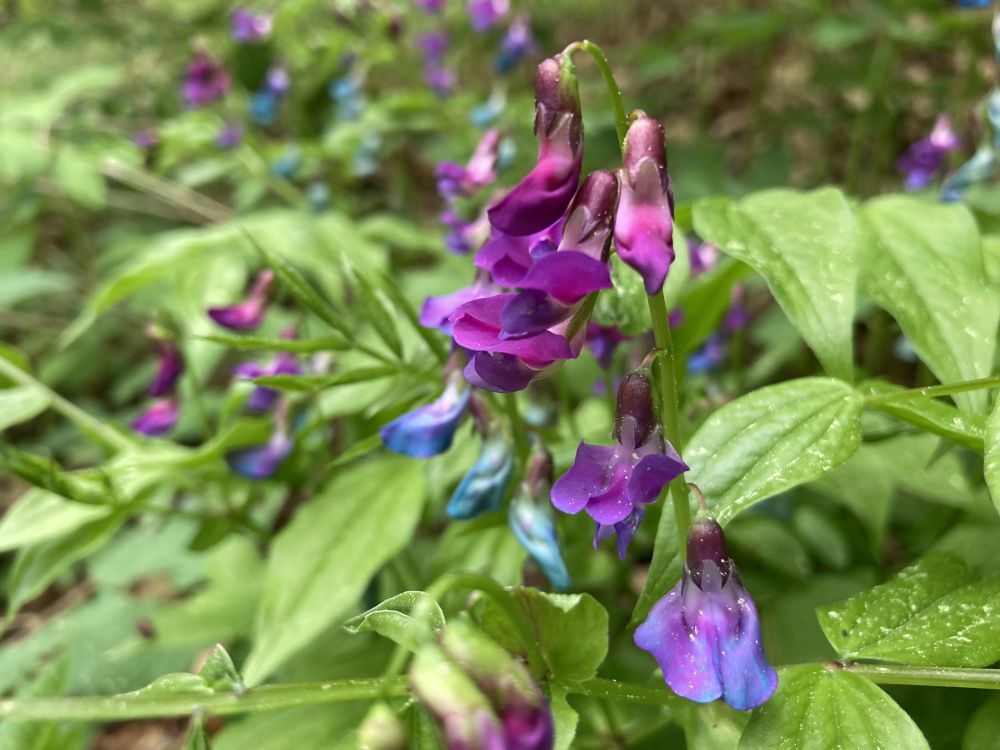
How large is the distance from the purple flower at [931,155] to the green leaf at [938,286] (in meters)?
1.22

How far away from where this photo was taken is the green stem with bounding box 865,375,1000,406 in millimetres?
981

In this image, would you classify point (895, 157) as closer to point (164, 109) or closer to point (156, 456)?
point (156, 456)

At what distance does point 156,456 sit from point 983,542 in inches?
60.7

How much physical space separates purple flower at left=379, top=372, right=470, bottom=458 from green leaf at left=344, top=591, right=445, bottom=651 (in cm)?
35

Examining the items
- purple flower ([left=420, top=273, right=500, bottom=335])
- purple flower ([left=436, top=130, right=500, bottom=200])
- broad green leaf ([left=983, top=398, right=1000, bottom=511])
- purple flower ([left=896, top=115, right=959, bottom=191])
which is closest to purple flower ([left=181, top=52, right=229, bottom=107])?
purple flower ([left=436, top=130, right=500, bottom=200])

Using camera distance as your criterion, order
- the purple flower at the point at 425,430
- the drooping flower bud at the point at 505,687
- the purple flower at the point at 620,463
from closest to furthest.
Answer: the drooping flower bud at the point at 505,687
the purple flower at the point at 620,463
the purple flower at the point at 425,430

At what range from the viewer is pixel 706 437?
1.03 meters

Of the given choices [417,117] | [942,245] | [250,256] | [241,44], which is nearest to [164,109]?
[241,44]

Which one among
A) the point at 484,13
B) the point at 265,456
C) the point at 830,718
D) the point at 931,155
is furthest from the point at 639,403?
the point at 484,13

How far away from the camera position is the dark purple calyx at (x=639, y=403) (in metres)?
0.90

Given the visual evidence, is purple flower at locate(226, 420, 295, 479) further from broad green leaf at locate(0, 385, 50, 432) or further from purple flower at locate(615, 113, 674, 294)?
purple flower at locate(615, 113, 674, 294)

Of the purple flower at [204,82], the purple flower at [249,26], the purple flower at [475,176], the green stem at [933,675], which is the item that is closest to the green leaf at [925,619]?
the green stem at [933,675]

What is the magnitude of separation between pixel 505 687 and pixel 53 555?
4.65ft

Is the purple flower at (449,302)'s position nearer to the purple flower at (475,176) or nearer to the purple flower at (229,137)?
the purple flower at (475,176)
